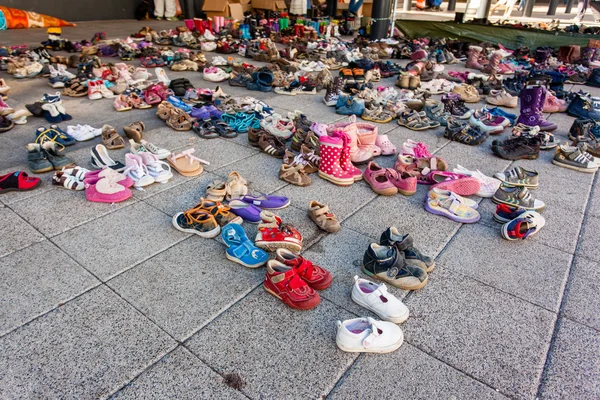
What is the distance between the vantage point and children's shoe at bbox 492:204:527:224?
3.33 meters

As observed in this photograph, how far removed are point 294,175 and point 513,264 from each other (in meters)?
2.00

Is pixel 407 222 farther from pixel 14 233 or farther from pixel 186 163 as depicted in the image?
pixel 14 233

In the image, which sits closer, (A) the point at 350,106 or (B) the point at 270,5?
(A) the point at 350,106

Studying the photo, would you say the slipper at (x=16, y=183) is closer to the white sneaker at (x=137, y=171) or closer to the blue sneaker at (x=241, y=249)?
the white sneaker at (x=137, y=171)

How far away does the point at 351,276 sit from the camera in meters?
2.76

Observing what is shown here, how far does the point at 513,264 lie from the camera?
291 centimetres

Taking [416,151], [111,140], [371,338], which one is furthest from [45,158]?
[416,151]

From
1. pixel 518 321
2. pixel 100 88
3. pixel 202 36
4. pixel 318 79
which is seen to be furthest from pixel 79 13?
pixel 518 321

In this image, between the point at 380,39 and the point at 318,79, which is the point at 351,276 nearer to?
the point at 318,79

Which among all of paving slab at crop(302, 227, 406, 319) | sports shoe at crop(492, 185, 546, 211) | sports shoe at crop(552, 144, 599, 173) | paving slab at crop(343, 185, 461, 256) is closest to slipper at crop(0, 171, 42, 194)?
paving slab at crop(302, 227, 406, 319)

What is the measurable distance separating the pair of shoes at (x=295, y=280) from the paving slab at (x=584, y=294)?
1536 millimetres

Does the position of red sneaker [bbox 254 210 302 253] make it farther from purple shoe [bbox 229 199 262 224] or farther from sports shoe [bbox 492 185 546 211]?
sports shoe [bbox 492 185 546 211]

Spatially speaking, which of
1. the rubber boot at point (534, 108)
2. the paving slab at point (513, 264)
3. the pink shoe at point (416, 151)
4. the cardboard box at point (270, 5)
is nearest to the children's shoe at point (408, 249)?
the paving slab at point (513, 264)

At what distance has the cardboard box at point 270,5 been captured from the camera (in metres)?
14.9
